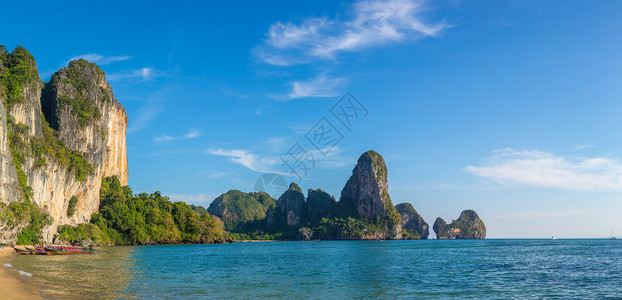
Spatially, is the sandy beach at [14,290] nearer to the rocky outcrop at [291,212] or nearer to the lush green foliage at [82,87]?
the lush green foliage at [82,87]

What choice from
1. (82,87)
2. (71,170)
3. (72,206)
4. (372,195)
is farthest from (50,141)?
(372,195)

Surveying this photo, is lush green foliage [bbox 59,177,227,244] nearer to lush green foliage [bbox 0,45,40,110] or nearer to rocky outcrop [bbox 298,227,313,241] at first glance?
lush green foliage [bbox 0,45,40,110]

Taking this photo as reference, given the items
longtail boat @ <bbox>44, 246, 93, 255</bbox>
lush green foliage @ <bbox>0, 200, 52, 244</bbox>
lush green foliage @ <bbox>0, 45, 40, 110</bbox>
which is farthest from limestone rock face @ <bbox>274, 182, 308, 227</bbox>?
longtail boat @ <bbox>44, 246, 93, 255</bbox>

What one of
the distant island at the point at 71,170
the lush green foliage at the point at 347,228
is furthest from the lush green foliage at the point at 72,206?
the lush green foliage at the point at 347,228

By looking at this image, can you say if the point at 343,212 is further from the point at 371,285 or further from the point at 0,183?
the point at 371,285

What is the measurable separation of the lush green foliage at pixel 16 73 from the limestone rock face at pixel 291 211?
134 metres

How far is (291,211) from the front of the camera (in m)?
196

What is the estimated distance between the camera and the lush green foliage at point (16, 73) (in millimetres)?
61250

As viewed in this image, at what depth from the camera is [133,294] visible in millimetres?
20375

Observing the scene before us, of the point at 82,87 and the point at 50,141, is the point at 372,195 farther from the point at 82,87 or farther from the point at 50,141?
the point at 50,141

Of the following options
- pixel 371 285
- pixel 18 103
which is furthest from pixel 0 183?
pixel 371 285

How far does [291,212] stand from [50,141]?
129 m

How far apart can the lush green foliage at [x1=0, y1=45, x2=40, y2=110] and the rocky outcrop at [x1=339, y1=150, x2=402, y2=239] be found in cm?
13987

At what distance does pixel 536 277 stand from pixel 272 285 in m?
17.7
